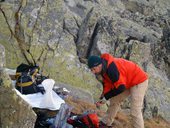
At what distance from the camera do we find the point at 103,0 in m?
48.5

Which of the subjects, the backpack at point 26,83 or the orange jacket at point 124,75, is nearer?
the orange jacket at point 124,75

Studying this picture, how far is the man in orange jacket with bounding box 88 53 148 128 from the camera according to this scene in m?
11.5

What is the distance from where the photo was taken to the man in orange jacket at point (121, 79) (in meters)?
11.5

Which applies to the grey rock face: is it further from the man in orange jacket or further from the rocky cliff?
the rocky cliff

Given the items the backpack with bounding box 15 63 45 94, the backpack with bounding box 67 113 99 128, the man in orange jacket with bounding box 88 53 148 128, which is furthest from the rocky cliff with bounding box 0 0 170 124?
the man in orange jacket with bounding box 88 53 148 128

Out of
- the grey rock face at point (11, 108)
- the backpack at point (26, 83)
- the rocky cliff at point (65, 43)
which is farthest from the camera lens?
the rocky cliff at point (65, 43)

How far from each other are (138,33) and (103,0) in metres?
15.2

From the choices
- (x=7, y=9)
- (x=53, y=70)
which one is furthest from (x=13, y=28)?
(x=53, y=70)

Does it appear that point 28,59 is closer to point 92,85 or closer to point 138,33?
point 92,85

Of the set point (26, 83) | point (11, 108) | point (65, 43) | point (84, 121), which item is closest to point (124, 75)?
point (84, 121)

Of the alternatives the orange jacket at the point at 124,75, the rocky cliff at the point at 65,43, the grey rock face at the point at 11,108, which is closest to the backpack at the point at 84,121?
the orange jacket at the point at 124,75

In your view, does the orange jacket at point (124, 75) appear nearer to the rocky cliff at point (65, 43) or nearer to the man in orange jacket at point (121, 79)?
the man in orange jacket at point (121, 79)

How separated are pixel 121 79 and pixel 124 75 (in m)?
0.33

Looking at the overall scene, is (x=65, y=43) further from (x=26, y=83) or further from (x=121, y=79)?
(x=121, y=79)
